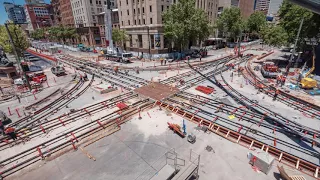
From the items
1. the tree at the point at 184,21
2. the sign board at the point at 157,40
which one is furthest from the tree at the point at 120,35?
the tree at the point at 184,21

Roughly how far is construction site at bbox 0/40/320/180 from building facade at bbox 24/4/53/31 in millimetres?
146065

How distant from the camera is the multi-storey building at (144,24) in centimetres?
4447

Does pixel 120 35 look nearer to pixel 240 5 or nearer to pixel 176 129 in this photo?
pixel 176 129

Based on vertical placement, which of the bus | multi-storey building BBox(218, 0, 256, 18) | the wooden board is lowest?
the wooden board

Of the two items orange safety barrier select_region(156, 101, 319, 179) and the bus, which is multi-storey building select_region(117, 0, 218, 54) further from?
orange safety barrier select_region(156, 101, 319, 179)

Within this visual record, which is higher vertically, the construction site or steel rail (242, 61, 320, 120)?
steel rail (242, 61, 320, 120)

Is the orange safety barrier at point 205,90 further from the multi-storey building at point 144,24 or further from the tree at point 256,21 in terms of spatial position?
the tree at point 256,21

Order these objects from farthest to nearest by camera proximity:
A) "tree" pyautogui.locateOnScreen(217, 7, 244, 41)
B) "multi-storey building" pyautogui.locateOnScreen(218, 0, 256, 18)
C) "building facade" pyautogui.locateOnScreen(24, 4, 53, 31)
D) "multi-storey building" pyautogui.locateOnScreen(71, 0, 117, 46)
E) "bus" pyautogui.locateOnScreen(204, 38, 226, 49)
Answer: "building facade" pyautogui.locateOnScreen(24, 4, 53, 31) → "multi-storey building" pyautogui.locateOnScreen(218, 0, 256, 18) → "multi-storey building" pyautogui.locateOnScreen(71, 0, 117, 46) → "bus" pyautogui.locateOnScreen(204, 38, 226, 49) → "tree" pyautogui.locateOnScreen(217, 7, 244, 41)

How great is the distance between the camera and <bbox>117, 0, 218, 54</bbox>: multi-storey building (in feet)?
146

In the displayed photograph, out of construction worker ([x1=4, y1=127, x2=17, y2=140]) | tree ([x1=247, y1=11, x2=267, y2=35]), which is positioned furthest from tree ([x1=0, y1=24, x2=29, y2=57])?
tree ([x1=247, y1=11, x2=267, y2=35])

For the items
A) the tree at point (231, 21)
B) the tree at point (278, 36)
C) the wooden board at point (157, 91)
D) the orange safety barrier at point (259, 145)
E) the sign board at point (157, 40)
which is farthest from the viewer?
the tree at point (231, 21)

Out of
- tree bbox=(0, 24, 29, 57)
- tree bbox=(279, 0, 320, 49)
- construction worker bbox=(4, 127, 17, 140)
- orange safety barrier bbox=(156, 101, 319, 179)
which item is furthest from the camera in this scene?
tree bbox=(0, 24, 29, 57)

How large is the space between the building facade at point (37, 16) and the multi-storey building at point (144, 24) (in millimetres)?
116848

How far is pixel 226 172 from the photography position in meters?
9.31
